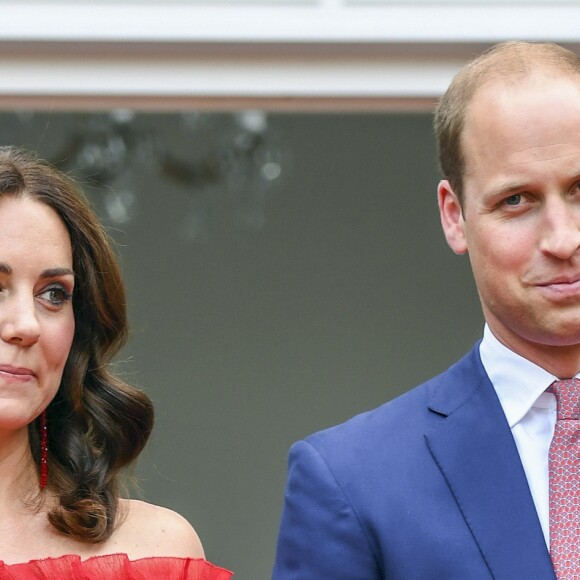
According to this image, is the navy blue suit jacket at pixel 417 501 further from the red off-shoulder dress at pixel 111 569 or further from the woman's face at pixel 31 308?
the woman's face at pixel 31 308

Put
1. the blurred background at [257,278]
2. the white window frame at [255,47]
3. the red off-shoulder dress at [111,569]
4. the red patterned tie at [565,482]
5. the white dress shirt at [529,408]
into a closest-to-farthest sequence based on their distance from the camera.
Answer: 1. the red patterned tie at [565,482]
2. the white dress shirt at [529,408]
3. the red off-shoulder dress at [111,569]
4. the white window frame at [255,47]
5. the blurred background at [257,278]

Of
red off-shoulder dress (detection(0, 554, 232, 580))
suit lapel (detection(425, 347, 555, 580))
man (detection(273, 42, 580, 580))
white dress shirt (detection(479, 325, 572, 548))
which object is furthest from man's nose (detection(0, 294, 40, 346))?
white dress shirt (detection(479, 325, 572, 548))

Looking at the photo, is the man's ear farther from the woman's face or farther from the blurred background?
the blurred background

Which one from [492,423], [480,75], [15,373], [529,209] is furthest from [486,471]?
[15,373]

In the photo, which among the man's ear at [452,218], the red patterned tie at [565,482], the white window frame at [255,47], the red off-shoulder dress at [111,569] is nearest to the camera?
the red patterned tie at [565,482]

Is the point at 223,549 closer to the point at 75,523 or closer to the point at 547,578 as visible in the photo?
the point at 75,523

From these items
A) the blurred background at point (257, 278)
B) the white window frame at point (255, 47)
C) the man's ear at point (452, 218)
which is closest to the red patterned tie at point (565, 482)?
the man's ear at point (452, 218)

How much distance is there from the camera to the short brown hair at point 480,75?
2830mm

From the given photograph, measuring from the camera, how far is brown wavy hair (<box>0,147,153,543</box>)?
10.7ft

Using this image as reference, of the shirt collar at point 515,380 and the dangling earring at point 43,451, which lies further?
the dangling earring at point 43,451

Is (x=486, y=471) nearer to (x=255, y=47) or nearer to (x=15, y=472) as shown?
(x=15, y=472)

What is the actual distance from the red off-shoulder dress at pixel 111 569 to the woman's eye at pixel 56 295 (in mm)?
573

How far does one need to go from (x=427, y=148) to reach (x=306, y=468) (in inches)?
172

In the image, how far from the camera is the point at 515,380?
2832 millimetres
